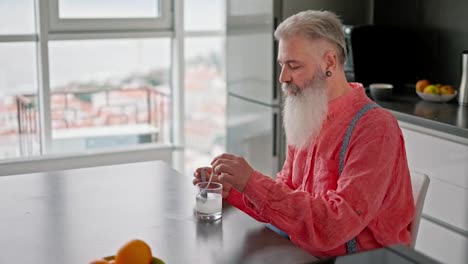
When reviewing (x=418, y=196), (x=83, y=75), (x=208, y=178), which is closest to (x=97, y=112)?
(x=83, y=75)

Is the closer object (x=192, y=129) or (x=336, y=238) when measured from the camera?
(x=336, y=238)

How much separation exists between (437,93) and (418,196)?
172 cm

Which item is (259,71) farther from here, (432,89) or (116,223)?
(116,223)

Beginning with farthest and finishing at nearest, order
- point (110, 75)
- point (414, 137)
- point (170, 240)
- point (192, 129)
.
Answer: point (192, 129) → point (110, 75) → point (414, 137) → point (170, 240)

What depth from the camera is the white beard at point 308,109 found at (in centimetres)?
205

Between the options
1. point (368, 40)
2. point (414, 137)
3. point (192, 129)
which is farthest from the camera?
point (192, 129)

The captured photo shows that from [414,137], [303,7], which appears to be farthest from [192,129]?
[414,137]

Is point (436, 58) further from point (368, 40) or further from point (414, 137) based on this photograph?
point (414, 137)

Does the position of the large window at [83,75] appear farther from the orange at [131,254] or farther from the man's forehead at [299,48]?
the orange at [131,254]

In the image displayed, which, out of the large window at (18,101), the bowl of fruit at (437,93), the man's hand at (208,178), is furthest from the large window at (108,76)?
the man's hand at (208,178)

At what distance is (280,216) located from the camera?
1.84 m

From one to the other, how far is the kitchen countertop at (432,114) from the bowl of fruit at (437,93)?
27 mm

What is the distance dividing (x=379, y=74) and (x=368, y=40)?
22 centimetres

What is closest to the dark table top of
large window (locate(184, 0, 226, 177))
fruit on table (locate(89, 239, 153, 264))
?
fruit on table (locate(89, 239, 153, 264))
